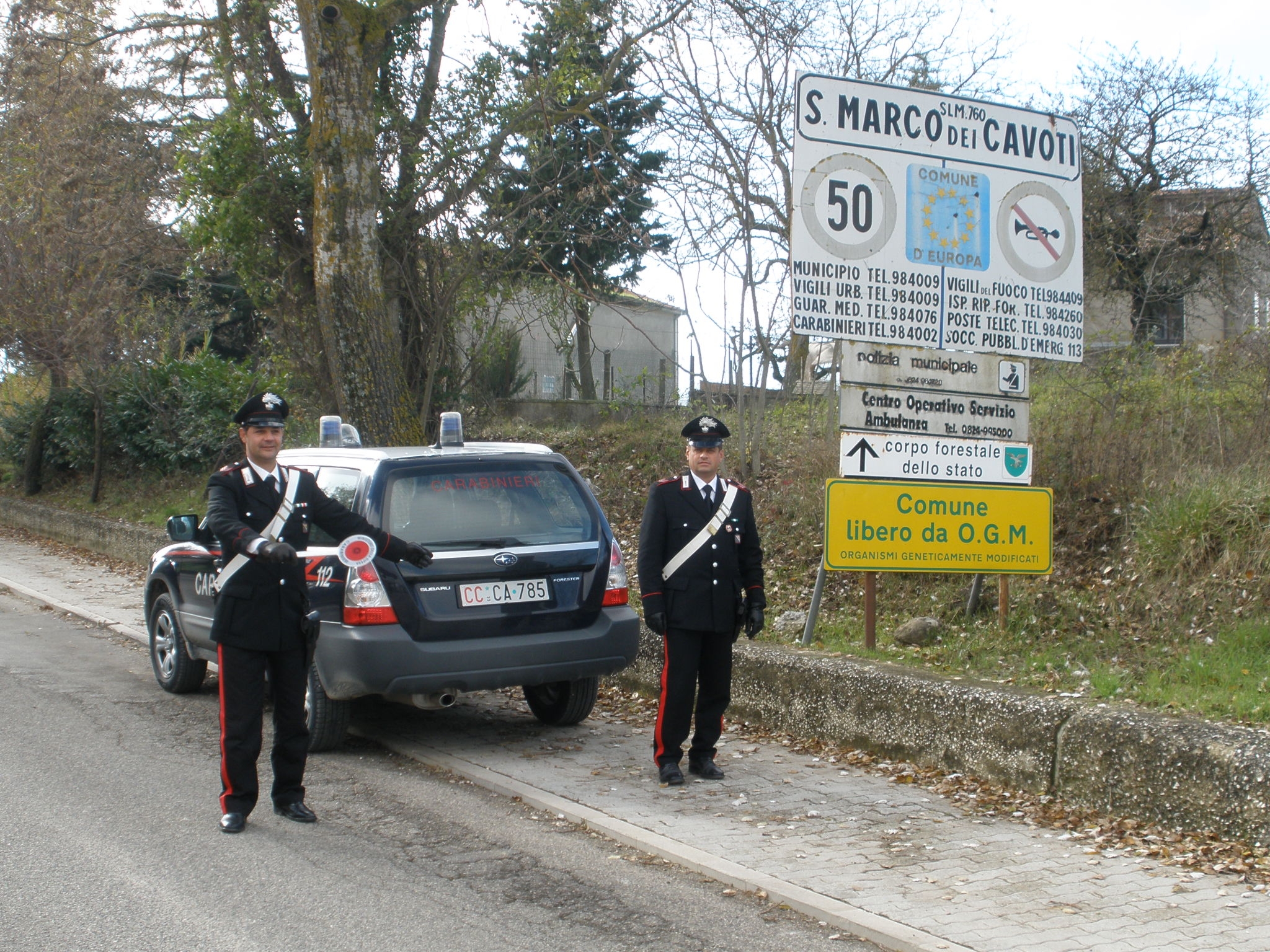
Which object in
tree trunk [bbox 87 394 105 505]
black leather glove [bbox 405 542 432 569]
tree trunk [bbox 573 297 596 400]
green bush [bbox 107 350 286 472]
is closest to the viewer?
black leather glove [bbox 405 542 432 569]

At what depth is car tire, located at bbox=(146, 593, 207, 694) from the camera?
29.2ft

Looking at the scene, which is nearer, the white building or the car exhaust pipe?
the car exhaust pipe

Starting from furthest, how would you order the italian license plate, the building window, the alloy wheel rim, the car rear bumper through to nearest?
1. the building window
2. the alloy wheel rim
3. the italian license plate
4. the car rear bumper

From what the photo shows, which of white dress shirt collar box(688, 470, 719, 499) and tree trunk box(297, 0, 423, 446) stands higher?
tree trunk box(297, 0, 423, 446)

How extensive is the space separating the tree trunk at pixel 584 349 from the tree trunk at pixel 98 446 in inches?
362

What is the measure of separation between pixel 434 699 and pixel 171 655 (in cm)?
339

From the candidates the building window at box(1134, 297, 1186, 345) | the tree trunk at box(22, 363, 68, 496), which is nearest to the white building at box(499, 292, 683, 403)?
the building window at box(1134, 297, 1186, 345)

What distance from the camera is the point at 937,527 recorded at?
7980 mm

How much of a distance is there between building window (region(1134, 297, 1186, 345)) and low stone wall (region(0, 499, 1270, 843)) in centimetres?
941

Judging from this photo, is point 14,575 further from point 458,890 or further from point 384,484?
point 458,890

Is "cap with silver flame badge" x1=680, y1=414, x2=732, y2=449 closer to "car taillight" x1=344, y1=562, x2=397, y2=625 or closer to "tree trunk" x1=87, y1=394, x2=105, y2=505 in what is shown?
"car taillight" x1=344, y1=562, x2=397, y2=625

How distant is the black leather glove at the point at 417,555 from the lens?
601 cm

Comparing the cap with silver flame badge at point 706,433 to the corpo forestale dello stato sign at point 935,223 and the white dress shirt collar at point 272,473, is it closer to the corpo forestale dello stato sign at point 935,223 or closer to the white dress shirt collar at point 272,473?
the corpo forestale dello stato sign at point 935,223

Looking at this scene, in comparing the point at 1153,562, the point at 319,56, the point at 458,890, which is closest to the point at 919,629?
the point at 1153,562
